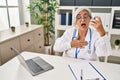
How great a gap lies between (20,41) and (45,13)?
51.5 inches

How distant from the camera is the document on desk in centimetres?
107

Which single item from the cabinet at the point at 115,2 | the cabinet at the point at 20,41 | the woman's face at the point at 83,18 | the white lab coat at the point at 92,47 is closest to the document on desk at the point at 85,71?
the white lab coat at the point at 92,47

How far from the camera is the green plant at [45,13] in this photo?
9.20 feet

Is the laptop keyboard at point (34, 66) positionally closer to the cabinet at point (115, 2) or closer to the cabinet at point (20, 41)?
the cabinet at point (20, 41)

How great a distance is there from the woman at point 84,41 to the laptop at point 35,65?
32cm

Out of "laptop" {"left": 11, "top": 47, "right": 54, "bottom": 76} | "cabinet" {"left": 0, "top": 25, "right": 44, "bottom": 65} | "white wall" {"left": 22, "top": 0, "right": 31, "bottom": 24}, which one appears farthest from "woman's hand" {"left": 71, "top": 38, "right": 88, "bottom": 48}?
"white wall" {"left": 22, "top": 0, "right": 31, "bottom": 24}

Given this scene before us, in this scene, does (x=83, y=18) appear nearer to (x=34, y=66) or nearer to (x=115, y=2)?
(x=34, y=66)

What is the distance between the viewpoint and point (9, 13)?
266cm

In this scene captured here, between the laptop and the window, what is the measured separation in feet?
4.83

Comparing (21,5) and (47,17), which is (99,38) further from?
(21,5)

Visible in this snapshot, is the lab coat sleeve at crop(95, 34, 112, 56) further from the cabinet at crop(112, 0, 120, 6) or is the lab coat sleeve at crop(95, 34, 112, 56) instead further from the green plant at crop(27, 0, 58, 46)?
the green plant at crop(27, 0, 58, 46)

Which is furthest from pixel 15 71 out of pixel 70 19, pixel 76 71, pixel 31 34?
pixel 70 19

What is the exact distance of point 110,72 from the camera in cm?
115

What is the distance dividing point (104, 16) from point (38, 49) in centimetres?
141
